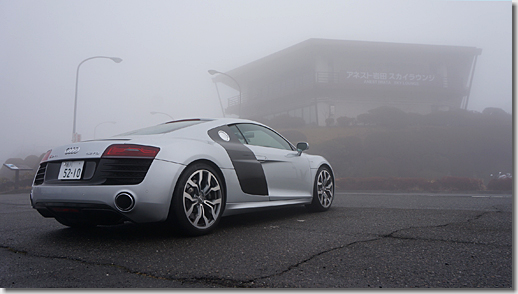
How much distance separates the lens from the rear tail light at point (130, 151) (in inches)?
133

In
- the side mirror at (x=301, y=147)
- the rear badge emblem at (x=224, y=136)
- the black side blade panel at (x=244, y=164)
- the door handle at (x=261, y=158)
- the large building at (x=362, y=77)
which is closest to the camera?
the black side blade panel at (x=244, y=164)

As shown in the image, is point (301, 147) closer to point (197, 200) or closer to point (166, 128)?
point (166, 128)

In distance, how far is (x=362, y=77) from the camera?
130 ft

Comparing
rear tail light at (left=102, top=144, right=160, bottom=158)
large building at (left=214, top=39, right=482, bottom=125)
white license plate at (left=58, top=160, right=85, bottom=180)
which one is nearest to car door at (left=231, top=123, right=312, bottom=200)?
rear tail light at (left=102, top=144, right=160, bottom=158)

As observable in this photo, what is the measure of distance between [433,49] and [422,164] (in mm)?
22344

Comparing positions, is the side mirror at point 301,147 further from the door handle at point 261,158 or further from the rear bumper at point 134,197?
the rear bumper at point 134,197

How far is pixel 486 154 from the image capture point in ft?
87.7

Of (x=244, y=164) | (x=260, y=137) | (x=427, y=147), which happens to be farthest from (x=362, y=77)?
(x=244, y=164)

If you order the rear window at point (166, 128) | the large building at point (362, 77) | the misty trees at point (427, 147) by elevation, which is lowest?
the misty trees at point (427, 147)

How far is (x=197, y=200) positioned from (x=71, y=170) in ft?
3.78

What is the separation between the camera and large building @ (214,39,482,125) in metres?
38.7

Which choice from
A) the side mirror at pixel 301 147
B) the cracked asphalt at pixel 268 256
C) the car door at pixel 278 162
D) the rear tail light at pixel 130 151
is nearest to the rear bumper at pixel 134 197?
the rear tail light at pixel 130 151

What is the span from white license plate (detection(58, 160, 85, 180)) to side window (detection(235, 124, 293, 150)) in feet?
5.95

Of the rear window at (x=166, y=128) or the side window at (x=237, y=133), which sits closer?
the rear window at (x=166, y=128)
